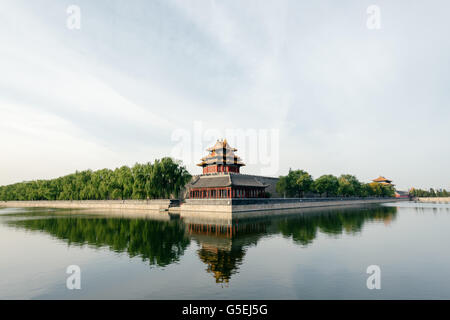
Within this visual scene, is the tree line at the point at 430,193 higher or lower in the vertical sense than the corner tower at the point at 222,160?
lower

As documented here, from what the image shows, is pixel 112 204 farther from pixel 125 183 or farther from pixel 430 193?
pixel 430 193

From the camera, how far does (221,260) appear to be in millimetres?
16250

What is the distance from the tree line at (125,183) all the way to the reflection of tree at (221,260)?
37.7m

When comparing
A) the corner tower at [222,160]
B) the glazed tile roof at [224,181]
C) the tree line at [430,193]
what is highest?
the corner tower at [222,160]

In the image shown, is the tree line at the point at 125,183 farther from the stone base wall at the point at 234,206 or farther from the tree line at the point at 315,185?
the tree line at the point at 315,185

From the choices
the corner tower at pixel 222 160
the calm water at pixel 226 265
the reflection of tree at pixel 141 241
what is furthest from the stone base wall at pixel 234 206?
the calm water at pixel 226 265

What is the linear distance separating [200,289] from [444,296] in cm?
1024

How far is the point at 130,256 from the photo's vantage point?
58.2 ft

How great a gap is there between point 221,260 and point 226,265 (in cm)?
115

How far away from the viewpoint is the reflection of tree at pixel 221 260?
535 inches

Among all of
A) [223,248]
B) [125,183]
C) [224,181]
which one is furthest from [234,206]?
[125,183]
